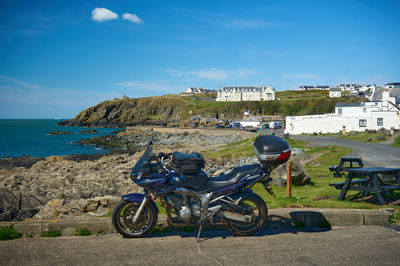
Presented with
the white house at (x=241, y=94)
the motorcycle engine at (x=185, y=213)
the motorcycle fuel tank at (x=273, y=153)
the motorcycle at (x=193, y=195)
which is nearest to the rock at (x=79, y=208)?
the motorcycle at (x=193, y=195)

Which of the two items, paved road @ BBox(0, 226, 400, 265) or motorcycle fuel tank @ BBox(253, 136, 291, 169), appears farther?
motorcycle fuel tank @ BBox(253, 136, 291, 169)

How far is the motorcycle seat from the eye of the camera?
6.41 meters

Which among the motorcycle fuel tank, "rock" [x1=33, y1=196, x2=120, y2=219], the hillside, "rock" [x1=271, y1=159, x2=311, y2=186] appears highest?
the hillside

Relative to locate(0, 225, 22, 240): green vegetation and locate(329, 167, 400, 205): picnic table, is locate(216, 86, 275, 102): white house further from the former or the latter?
locate(0, 225, 22, 240): green vegetation

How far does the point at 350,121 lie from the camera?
53719mm

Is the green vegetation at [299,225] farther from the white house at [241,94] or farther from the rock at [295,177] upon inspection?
the white house at [241,94]

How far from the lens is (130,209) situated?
6449 mm

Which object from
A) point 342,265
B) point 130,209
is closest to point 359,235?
point 342,265

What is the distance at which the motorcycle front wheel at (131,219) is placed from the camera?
20.8 feet

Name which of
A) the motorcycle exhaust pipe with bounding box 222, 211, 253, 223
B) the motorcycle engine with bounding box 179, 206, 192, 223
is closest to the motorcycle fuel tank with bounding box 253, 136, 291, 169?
the motorcycle exhaust pipe with bounding box 222, 211, 253, 223

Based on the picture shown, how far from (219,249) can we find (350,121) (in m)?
53.7

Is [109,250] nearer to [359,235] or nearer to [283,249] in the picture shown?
[283,249]

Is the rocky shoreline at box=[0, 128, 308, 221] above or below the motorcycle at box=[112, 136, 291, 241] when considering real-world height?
below

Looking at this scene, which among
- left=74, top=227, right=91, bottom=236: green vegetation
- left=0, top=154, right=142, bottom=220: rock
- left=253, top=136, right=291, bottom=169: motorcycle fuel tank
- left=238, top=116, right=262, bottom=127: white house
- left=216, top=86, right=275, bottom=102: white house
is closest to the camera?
left=253, top=136, right=291, bottom=169: motorcycle fuel tank
